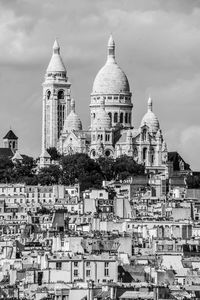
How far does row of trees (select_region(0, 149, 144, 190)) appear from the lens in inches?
6865

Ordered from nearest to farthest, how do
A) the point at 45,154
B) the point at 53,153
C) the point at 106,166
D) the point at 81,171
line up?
1. the point at 81,171
2. the point at 106,166
3. the point at 45,154
4. the point at 53,153

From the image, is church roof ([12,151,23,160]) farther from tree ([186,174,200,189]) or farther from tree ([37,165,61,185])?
tree ([186,174,200,189])

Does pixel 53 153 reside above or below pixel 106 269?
above

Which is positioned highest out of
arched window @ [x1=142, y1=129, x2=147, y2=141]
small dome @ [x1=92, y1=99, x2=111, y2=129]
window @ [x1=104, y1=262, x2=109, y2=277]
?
small dome @ [x1=92, y1=99, x2=111, y2=129]

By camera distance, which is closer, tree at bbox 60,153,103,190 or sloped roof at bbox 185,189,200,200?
sloped roof at bbox 185,189,200,200

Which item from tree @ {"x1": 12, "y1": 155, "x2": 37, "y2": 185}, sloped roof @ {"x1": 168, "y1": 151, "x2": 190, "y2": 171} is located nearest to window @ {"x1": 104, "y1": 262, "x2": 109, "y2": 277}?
tree @ {"x1": 12, "y1": 155, "x2": 37, "y2": 185}

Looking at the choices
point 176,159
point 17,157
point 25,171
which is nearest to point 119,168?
point 25,171

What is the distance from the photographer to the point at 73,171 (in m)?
177

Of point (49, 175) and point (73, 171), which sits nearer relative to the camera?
point (73, 171)

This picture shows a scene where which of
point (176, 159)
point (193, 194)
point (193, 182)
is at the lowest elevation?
point (193, 194)

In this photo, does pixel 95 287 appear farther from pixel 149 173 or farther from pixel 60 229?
pixel 149 173

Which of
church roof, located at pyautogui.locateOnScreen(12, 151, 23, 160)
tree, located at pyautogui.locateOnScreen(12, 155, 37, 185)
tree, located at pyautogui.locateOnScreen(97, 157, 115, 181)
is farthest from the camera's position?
church roof, located at pyautogui.locateOnScreen(12, 151, 23, 160)

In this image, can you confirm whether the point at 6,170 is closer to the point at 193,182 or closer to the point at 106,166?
the point at 106,166

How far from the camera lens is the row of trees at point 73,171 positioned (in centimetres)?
17438
